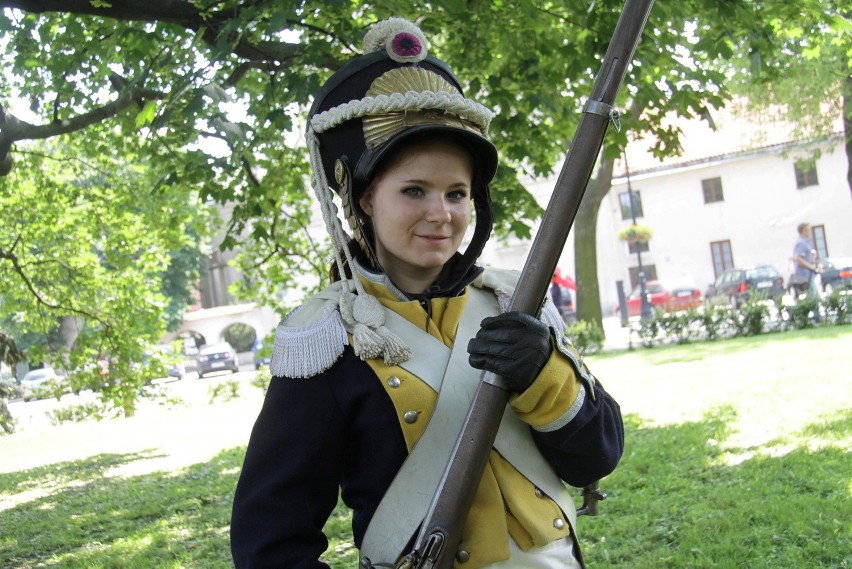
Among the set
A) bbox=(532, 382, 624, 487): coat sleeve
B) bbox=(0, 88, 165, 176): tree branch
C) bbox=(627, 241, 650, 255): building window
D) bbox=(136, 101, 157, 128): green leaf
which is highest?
bbox=(0, 88, 165, 176): tree branch

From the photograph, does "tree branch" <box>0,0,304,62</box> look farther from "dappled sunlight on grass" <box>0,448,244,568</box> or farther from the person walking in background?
the person walking in background

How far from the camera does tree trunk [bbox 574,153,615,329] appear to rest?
1975 cm

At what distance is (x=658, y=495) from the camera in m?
6.76

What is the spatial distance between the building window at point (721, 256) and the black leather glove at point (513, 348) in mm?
39500

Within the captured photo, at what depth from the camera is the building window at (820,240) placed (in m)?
37.5

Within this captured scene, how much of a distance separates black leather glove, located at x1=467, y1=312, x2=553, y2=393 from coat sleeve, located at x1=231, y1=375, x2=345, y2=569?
15.1 inches

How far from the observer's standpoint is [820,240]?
37688mm

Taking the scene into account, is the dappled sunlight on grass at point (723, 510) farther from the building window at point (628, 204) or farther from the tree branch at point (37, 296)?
the building window at point (628, 204)

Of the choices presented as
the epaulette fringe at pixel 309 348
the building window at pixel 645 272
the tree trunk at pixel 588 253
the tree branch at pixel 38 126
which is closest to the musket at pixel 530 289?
the epaulette fringe at pixel 309 348

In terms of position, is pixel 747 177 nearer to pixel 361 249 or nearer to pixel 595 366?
pixel 595 366

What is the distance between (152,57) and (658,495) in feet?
16.7

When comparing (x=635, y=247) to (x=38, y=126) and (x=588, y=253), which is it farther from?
(x=38, y=126)

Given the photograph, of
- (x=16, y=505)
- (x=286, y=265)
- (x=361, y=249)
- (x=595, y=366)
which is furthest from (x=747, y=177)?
(x=361, y=249)

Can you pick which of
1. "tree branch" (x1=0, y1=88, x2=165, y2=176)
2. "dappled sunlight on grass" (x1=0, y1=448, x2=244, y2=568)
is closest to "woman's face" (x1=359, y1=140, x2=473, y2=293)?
"dappled sunlight on grass" (x1=0, y1=448, x2=244, y2=568)
